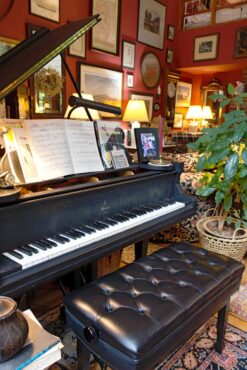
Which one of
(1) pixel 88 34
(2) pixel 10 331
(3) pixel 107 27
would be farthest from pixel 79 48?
(2) pixel 10 331

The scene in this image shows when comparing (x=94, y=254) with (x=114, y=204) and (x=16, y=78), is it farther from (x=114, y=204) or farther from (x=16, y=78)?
(x=16, y=78)

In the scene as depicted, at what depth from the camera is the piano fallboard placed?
1103 millimetres

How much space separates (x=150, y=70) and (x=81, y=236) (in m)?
4.86

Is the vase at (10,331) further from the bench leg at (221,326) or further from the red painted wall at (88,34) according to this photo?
the red painted wall at (88,34)

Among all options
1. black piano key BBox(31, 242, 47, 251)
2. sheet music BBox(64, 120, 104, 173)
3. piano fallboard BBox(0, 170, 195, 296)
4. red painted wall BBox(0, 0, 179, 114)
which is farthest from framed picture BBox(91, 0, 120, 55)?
black piano key BBox(31, 242, 47, 251)

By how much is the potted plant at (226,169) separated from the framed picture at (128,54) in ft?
9.78

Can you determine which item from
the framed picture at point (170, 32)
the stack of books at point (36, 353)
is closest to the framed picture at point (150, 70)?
the framed picture at point (170, 32)

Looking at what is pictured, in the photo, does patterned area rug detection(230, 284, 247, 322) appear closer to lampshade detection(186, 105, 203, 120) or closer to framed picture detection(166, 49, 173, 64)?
lampshade detection(186, 105, 203, 120)

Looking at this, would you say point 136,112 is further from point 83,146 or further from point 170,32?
point 83,146

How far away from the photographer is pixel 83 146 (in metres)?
1.58

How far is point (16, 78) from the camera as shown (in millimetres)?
1210

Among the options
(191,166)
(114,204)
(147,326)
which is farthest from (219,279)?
(191,166)

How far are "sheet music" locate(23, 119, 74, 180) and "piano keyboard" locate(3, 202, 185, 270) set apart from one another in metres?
0.31

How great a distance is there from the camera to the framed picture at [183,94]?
6359mm
